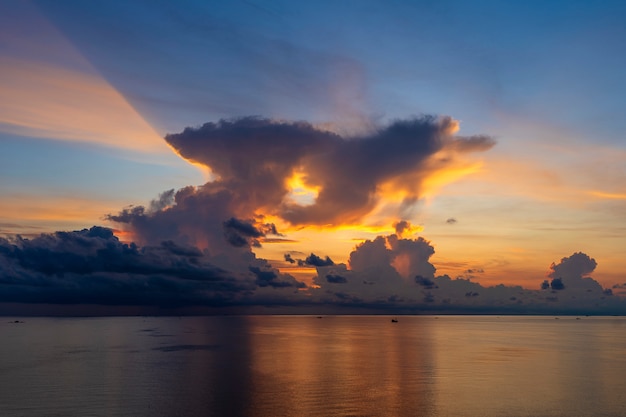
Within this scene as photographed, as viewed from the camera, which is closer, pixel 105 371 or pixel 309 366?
pixel 105 371

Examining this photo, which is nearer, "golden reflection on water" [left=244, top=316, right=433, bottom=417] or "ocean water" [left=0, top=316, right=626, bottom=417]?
"ocean water" [left=0, top=316, right=626, bottom=417]

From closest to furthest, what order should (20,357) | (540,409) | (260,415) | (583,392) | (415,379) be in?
(260,415) → (540,409) → (583,392) → (415,379) → (20,357)

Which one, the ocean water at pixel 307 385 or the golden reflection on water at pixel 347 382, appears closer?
the ocean water at pixel 307 385

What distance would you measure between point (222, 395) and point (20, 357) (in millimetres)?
78677

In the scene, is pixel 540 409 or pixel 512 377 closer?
pixel 540 409

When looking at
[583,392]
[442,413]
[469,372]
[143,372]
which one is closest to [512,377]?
[469,372]

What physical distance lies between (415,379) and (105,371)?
179 feet

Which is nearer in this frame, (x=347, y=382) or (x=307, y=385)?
(x=307, y=385)

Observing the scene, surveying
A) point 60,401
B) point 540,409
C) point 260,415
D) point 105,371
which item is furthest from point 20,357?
point 540,409

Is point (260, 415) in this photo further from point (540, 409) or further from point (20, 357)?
point (20, 357)

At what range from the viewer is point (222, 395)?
7294 centimetres

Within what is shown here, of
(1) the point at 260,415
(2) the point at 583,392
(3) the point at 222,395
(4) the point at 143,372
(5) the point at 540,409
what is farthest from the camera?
(4) the point at 143,372

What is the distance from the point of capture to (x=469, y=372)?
9831 cm

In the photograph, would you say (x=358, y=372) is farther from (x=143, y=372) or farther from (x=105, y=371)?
(x=105, y=371)
